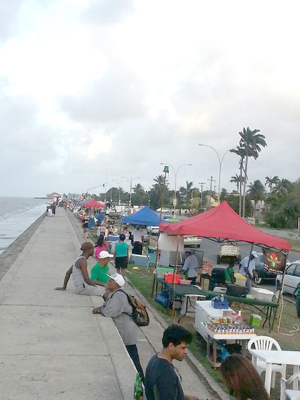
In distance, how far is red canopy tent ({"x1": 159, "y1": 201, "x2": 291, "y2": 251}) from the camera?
1089cm

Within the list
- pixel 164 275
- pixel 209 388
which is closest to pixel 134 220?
pixel 164 275

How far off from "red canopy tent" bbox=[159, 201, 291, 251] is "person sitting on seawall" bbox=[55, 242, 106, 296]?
2215 mm

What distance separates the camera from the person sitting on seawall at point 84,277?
9992mm

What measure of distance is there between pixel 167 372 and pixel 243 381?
698 millimetres

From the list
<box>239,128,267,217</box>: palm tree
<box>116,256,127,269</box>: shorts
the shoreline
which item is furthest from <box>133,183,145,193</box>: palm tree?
<box>116,256,127,269</box>: shorts

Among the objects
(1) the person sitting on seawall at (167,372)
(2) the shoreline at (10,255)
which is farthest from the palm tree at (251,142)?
(1) the person sitting on seawall at (167,372)

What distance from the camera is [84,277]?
997 cm

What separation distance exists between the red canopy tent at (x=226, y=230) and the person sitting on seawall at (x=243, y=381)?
293 inches

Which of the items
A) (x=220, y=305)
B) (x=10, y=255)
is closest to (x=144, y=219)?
(x=10, y=255)

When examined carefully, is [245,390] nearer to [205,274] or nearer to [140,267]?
[205,274]

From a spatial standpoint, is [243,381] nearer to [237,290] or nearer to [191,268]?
[237,290]

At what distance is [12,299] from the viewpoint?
987cm

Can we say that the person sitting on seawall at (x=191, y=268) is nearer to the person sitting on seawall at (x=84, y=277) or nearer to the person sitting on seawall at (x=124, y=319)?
the person sitting on seawall at (x=84, y=277)

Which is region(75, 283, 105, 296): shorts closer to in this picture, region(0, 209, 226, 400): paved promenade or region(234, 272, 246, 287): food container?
region(0, 209, 226, 400): paved promenade
